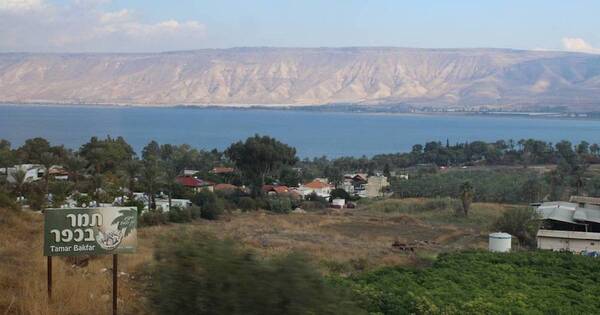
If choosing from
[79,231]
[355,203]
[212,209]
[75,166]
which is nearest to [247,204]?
[212,209]

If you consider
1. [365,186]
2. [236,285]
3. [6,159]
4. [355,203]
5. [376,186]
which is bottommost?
[355,203]

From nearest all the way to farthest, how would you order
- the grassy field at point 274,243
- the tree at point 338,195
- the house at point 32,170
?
1. the grassy field at point 274,243
2. the house at point 32,170
3. the tree at point 338,195

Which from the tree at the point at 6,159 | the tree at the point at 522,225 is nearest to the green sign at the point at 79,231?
the tree at the point at 522,225

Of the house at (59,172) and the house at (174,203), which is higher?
the house at (59,172)

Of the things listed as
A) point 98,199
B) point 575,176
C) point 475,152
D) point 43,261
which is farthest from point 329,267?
point 475,152

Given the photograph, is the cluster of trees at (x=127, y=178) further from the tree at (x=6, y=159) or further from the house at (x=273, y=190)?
the house at (x=273, y=190)

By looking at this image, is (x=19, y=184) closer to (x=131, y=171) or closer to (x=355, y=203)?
(x=131, y=171)
